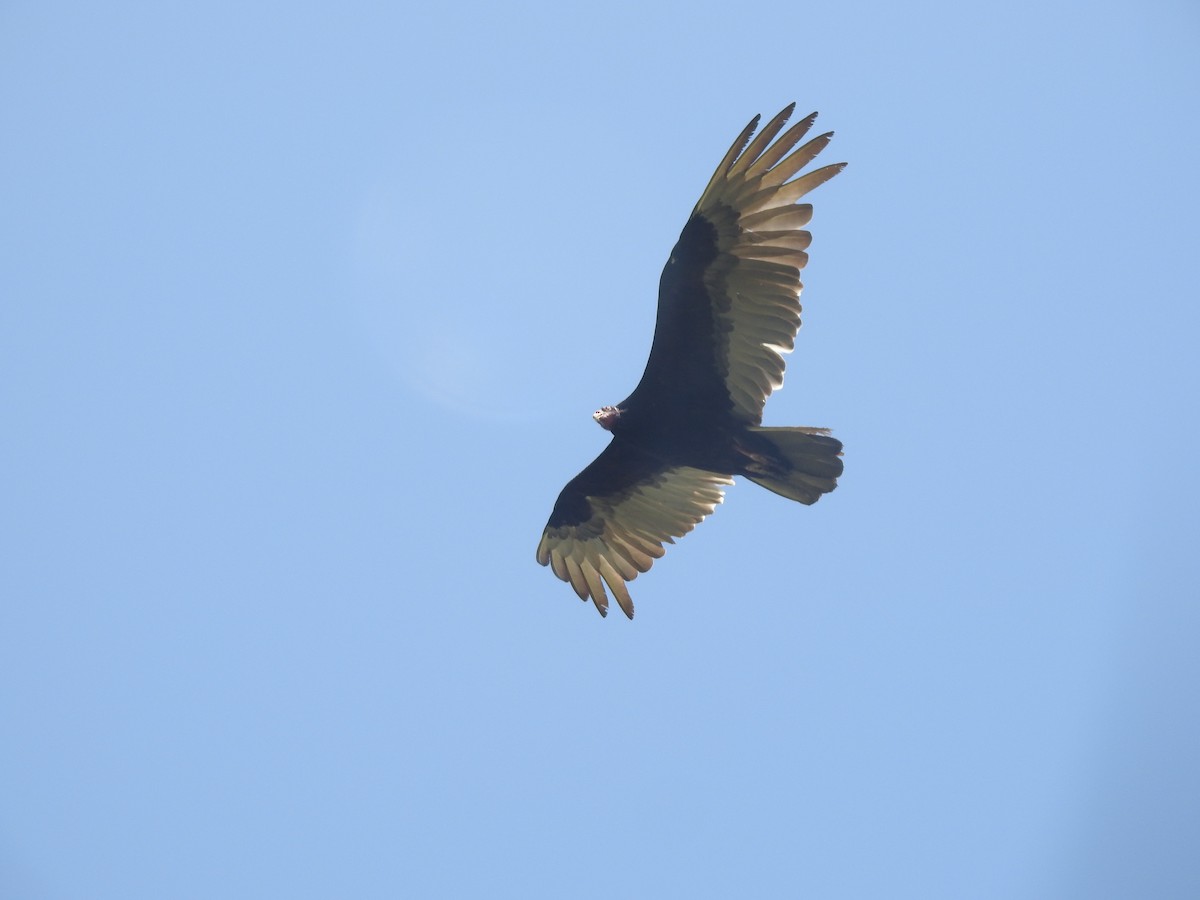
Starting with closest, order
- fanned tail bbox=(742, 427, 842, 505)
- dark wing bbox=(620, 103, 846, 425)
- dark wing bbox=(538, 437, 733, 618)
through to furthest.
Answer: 1. dark wing bbox=(620, 103, 846, 425)
2. fanned tail bbox=(742, 427, 842, 505)
3. dark wing bbox=(538, 437, 733, 618)

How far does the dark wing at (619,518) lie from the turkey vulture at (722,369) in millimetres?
13

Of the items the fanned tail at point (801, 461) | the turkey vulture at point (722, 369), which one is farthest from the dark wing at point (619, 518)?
the fanned tail at point (801, 461)

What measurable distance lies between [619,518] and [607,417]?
1.33 metres

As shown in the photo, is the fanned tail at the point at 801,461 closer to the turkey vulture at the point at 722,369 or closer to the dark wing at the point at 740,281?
the turkey vulture at the point at 722,369

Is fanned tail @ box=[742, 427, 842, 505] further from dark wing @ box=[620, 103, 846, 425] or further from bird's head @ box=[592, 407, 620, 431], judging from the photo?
bird's head @ box=[592, 407, 620, 431]

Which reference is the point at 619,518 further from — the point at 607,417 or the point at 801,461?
the point at 801,461

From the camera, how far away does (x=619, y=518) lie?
29.2ft

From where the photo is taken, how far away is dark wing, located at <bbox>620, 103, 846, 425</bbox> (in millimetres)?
6945

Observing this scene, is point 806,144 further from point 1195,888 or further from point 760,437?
point 1195,888

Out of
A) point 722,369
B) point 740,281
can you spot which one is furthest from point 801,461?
point 740,281

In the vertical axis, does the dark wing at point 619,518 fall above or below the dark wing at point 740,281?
below

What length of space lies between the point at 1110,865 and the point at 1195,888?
16.2 feet

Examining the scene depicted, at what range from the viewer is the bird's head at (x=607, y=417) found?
7.95 meters

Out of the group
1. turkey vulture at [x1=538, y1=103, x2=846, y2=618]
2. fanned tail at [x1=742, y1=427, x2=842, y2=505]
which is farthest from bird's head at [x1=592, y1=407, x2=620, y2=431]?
fanned tail at [x1=742, y1=427, x2=842, y2=505]
